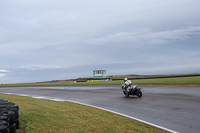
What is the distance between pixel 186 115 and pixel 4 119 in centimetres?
706

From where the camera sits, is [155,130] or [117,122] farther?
[117,122]

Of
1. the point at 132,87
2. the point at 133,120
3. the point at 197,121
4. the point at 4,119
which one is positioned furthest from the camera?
the point at 132,87

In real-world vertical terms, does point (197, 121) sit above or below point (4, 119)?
below

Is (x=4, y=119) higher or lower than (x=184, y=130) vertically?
higher

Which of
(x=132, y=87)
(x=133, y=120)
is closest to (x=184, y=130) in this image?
(x=133, y=120)

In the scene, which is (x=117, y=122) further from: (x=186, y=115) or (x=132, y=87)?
(x=132, y=87)

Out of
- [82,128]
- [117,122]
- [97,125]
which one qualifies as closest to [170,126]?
[117,122]

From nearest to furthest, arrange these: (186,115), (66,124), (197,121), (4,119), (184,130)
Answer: (4,119), (184,130), (66,124), (197,121), (186,115)

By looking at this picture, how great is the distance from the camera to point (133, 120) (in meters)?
8.02

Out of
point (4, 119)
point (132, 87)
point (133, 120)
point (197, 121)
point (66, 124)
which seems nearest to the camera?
point (4, 119)

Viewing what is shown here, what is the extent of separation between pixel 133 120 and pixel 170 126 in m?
1.51

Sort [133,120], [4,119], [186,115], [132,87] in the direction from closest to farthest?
1. [4,119]
2. [133,120]
3. [186,115]
4. [132,87]

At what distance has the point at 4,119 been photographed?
4.65 metres

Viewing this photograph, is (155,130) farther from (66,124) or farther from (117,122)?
(66,124)
